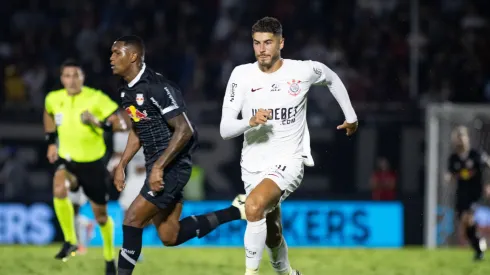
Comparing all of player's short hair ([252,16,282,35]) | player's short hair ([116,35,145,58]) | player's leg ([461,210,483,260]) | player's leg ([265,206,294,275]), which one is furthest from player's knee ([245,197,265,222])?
player's leg ([461,210,483,260])

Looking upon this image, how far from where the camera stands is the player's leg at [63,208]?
11.9 meters

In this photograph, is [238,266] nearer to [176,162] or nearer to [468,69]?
[176,162]

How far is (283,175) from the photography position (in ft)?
29.6

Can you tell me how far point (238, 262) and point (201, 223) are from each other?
3.96m

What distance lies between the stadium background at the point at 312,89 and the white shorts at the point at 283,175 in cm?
915

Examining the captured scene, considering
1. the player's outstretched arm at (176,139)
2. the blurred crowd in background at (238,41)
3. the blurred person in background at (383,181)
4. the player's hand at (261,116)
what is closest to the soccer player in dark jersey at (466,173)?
the blurred person in background at (383,181)

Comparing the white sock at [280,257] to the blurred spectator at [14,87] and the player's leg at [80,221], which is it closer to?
the player's leg at [80,221]

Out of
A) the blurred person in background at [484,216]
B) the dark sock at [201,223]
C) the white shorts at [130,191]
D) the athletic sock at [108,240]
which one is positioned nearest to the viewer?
the dark sock at [201,223]

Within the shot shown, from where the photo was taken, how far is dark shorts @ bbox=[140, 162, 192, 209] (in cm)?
909

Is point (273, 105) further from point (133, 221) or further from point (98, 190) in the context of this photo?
point (98, 190)

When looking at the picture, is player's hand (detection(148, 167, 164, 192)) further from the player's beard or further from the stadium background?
the stadium background

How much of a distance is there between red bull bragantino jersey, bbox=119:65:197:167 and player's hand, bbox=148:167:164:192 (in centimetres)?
43

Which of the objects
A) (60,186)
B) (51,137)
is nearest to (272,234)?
(60,186)

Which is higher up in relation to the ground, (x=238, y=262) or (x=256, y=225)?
(x=256, y=225)
